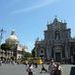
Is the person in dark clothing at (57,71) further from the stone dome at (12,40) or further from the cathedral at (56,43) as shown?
the stone dome at (12,40)

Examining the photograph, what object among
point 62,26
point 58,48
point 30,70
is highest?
point 62,26

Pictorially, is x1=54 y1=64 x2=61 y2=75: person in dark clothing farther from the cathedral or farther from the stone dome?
the stone dome

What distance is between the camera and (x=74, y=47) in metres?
75.8

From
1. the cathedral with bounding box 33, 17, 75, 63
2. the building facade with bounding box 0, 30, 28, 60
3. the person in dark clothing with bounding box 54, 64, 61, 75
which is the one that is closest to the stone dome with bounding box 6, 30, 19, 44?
the building facade with bounding box 0, 30, 28, 60

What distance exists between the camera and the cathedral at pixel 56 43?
76.0 m

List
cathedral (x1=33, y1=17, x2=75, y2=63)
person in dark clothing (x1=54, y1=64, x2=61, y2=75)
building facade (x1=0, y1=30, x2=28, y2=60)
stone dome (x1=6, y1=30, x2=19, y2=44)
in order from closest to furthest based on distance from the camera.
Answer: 1. person in dark clothing (x1=54, y1=64, x2=61, y2=75)
2. cathedral (x1=33, y1=17, x2=75, y2=63)
3. building facade (x1=0, y1=30, x2=28, y2=60)
4. stone dome (x1=6, y1=30, x2=19, y2=44)

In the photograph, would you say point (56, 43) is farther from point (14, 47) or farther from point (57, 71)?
point (57, 71)

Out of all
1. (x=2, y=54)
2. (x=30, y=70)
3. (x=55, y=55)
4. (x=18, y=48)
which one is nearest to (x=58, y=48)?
(x=55, y=55)

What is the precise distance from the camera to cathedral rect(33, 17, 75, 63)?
7600 centimetres

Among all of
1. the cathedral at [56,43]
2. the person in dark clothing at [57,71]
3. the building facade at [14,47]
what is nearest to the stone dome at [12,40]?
the building facade at [14,47]

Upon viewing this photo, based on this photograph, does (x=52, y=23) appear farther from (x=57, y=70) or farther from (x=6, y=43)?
(x=57, y=70)

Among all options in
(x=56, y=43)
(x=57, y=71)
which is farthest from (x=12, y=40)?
(x=57, y=71)

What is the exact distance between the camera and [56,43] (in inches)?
3081

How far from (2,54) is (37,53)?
1331 cm
